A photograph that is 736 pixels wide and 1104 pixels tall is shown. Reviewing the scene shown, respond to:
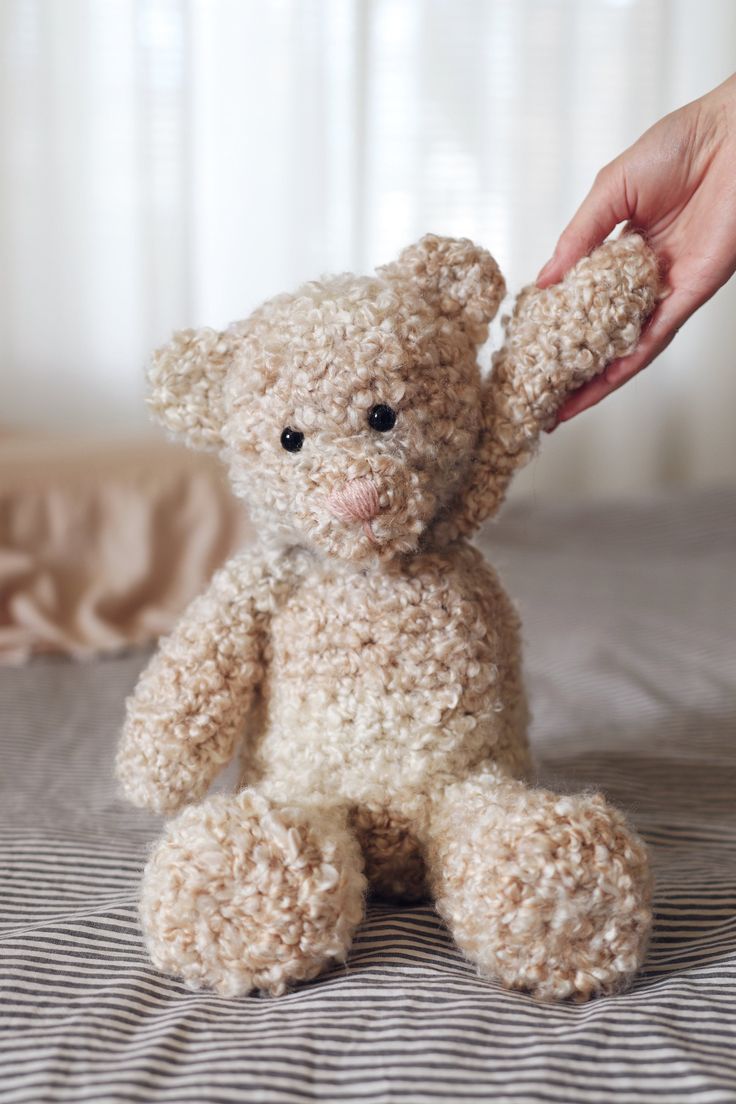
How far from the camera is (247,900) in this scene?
0.57 metres

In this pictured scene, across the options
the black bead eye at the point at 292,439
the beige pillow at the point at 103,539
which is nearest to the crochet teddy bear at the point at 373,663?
the black bead eye at the point at 292,439

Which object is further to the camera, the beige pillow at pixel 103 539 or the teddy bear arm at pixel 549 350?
the beige pillow at pixel 103 539

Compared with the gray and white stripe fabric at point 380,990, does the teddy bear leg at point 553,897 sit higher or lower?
higher

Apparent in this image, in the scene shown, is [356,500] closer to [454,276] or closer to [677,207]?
[454,276]

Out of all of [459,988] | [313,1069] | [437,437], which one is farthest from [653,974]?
[437,437]

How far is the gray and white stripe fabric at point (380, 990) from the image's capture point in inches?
19.9

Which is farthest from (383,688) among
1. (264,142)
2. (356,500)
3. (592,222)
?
(264,142)

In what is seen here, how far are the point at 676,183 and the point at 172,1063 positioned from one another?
28.4 inches

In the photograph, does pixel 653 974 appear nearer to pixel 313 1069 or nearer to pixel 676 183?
pixel 313 1069

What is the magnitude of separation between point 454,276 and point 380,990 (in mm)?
471

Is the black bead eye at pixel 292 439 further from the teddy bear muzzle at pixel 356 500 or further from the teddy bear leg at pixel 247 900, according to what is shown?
the teddy bear leg at pixel 247 900

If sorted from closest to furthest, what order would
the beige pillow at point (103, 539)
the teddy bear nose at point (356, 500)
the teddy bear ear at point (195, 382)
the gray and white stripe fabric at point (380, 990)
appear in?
the gray and white stripe fabric at point (380, 990)
the teddy bear nose at point (356, 500)
the teddy bear ear at point (195, 382)
the beige pillow at point (103, 539)

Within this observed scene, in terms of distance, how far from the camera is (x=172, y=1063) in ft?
1.72

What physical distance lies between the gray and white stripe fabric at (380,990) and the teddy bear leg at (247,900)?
0.02 meters
